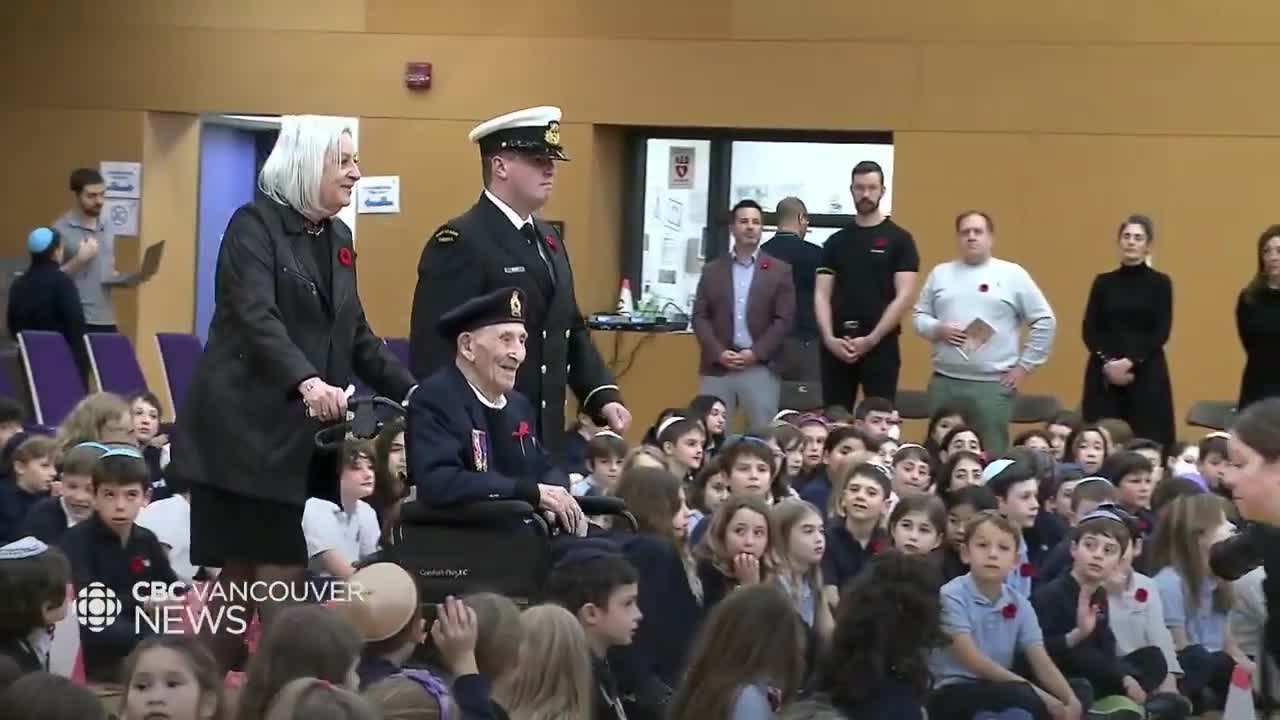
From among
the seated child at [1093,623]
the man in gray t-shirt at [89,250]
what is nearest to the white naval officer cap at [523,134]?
the seated child at [1093,623]

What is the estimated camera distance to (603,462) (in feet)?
26.7

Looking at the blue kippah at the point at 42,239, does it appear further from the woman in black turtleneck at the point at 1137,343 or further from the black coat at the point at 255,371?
the black coat at the point at 255,371

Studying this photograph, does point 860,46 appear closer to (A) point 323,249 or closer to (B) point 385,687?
(A) point 323,249

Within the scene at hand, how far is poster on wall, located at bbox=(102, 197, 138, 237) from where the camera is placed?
14.3 meters

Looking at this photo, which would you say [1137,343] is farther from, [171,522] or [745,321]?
[171,522]

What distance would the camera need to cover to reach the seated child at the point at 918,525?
6.91 meters

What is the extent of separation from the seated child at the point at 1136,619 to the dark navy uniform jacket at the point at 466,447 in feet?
8.32

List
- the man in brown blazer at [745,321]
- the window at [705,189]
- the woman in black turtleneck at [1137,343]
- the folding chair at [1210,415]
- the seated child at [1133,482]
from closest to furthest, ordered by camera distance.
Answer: the seated child at [1133,482] → the woman in black turtleneck at [1137,343] → the man in brown blazer at [745,321] → the folding chair at [1210,415] → the window at [705,189]

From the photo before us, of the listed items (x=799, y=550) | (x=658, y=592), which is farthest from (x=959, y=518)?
(x=658, y=592)

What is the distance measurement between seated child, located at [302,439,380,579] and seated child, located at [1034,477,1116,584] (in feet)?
7.41

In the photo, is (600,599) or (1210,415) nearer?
(600,599)

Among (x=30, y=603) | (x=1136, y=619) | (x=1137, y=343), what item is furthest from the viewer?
(x=1137, y=343)

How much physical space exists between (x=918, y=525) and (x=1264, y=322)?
3889 mm

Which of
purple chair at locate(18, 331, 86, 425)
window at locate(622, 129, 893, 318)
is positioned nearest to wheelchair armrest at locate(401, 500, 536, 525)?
purple chair at locate(18, 331, 86, 425)
